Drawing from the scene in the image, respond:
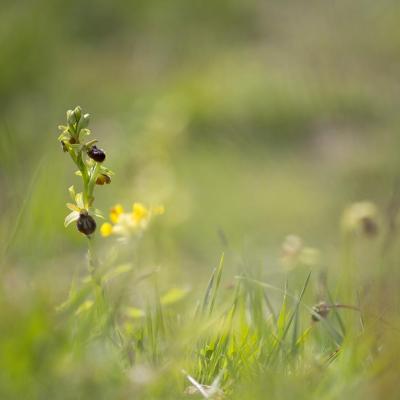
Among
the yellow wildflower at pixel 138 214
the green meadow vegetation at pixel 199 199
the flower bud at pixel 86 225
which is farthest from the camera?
the yellow wildflower at pixel 138 214

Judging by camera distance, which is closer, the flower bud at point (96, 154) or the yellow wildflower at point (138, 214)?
the flower bud at point (96, 154)

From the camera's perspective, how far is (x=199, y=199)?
4590 mm

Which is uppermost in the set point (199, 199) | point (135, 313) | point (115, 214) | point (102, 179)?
point (102, 179)

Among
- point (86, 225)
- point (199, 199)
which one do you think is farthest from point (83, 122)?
point (199, 199)

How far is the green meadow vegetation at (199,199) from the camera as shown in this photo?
867 millimetres

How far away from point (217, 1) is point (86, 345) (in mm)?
7386

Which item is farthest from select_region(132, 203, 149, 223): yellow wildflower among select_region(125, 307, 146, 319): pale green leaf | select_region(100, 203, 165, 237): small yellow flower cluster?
select_region(125, 307, 146, 319): pale green leaf

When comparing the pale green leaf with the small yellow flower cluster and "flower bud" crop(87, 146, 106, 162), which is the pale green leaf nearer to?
the small yellow flower cluster

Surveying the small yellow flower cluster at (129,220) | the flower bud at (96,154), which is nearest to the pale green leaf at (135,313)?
the small yellow flower cluster at (129,220)

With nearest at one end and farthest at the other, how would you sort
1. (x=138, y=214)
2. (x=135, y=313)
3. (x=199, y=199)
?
(x=135, y=313) → (x=138, y=214) → (x=199, y=199)

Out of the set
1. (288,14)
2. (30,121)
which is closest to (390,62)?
(288,14)

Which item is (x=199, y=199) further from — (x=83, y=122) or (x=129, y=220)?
(x=83, y=122)

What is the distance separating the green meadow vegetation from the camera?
87cm

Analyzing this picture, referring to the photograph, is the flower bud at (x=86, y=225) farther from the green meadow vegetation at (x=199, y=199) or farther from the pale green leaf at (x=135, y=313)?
the pale green leaf at (x=135, y=313)
